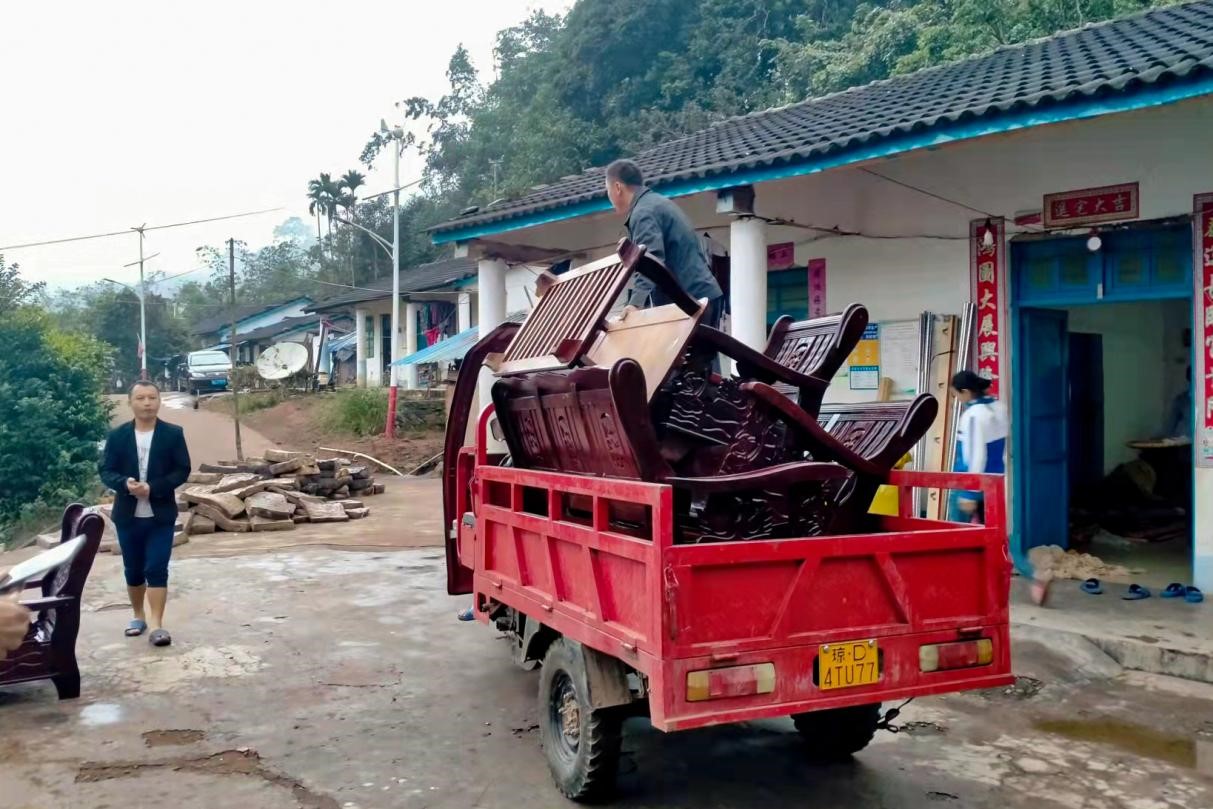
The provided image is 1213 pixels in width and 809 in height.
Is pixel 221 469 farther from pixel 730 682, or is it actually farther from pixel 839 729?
pixel 730 682

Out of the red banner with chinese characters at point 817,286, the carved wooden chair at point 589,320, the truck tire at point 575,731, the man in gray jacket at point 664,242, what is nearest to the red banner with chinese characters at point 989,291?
the red banner with chinese characters at point 817,286

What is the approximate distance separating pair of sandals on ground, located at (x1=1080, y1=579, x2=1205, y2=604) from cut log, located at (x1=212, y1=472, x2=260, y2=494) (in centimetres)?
915

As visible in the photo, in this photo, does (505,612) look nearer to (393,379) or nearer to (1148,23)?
(1148,23)

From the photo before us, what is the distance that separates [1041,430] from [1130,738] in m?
4.01

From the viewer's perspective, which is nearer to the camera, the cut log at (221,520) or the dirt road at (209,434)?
the cut log at (221,520)

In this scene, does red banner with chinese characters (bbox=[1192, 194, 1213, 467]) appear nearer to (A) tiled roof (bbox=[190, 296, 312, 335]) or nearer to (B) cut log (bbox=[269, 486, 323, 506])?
(B) cut log (bbox=[269, 486, 323, 506])

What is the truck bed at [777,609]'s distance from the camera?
10.3 feet

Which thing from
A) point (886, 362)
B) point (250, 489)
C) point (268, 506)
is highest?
point (886, 362)

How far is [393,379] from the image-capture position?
21.2 metres

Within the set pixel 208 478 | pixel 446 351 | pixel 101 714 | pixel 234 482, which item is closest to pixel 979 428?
pixel 101 714

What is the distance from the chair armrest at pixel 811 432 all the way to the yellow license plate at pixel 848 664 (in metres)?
0.83

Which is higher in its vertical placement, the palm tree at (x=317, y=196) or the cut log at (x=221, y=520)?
the palm tree at (x=317, y=196)

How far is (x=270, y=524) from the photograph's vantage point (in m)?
11.2

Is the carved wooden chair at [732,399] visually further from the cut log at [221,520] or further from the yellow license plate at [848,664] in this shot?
the cut log at [221,520]
